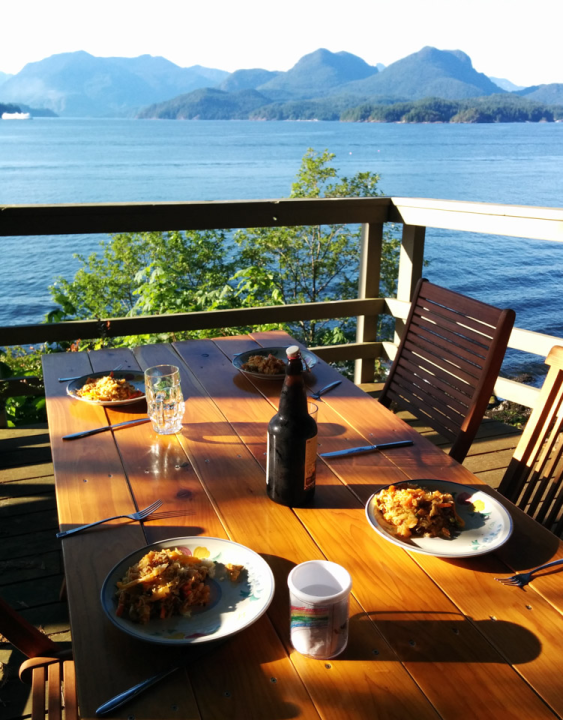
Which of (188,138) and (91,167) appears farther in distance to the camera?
(188,138)

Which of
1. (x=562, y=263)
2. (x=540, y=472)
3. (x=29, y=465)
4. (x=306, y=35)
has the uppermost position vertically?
(x=306, y=35)

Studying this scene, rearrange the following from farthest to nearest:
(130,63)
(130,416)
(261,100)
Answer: (130,63) → (261,100) → (130,416)

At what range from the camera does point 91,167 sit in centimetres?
4756

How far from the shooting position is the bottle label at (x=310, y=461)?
113 cm

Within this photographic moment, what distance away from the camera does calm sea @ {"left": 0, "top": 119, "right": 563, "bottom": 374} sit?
1992cm

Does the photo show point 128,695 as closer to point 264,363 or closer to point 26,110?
point 264,363

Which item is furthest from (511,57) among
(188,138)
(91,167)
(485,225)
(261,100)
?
(261,100)

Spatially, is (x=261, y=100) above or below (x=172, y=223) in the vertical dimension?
above

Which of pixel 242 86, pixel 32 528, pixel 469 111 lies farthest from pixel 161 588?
pixel 242 86

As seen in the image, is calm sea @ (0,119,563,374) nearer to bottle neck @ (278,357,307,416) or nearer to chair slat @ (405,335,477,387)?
chair slat @ (405,335,477,387)

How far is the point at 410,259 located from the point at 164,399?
79.6 inches

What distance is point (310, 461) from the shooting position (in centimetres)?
117

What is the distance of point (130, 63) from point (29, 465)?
15761 centimetres

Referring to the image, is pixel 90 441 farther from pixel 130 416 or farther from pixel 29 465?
pixel 29 465
